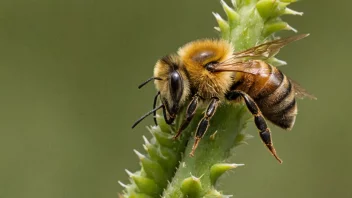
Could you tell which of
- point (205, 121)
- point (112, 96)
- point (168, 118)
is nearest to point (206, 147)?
point (205, 121)

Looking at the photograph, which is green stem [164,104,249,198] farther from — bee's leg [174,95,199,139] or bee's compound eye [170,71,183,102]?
bee's compound eye [170,71,183,102]

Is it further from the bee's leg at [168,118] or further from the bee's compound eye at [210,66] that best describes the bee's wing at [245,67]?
the bee's leg at [168,118]

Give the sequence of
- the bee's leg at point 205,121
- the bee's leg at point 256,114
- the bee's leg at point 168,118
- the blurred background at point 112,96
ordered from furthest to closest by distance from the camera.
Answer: the blurred background at point 112,96 → the bee's leg at point 256,114 → the bee's leg at point 168,118 → the bee's leg at point 205,121

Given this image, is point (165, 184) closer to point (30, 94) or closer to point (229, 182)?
point (229, 182)

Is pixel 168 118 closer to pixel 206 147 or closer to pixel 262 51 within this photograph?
pixel 206 147

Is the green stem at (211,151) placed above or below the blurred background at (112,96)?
above

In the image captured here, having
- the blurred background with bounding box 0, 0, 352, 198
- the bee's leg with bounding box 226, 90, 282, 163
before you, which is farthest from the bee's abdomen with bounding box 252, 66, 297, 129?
the blurred background with bounding box 0, 0, 352, 198

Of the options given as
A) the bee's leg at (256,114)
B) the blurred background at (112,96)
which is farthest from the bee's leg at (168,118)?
the blurred background at (112,96)

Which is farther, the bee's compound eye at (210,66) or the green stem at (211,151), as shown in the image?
the bee's compound eye at (210,66)
